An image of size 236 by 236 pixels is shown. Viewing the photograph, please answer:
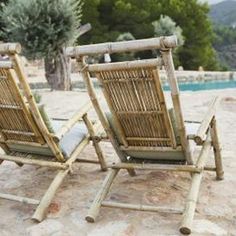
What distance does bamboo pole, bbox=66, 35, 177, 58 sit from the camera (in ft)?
7.56

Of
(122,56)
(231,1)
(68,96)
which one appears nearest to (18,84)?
(68,96)

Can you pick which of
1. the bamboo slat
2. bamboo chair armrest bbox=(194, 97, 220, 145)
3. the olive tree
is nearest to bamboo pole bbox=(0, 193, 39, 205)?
the bamboo slat

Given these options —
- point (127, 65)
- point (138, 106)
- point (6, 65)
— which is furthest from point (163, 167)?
point (6, 65)

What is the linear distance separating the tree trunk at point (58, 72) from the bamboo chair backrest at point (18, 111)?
308 inches

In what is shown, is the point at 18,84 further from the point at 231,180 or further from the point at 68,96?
the point at 68,96

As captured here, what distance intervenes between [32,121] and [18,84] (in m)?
0.25

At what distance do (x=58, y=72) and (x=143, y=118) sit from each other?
27.9ft

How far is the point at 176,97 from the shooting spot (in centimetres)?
252

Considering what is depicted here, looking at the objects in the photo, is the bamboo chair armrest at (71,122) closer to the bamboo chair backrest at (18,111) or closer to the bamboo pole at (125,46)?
the bamboo chair backrest at (18,111)

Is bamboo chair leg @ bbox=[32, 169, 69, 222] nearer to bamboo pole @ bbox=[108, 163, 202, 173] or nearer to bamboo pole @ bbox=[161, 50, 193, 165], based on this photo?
bamboo pole @ bbox=[108, 163, 202, 173]

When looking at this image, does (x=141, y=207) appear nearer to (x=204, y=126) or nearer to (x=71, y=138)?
(x=204, y=126)

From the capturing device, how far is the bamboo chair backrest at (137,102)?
2.51 metres

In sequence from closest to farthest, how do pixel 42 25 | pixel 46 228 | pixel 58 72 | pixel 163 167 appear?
A: pixel 46 228, pixel 163 167, pixel 42 25, pixel 58 72

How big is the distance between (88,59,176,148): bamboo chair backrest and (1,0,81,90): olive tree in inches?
284
